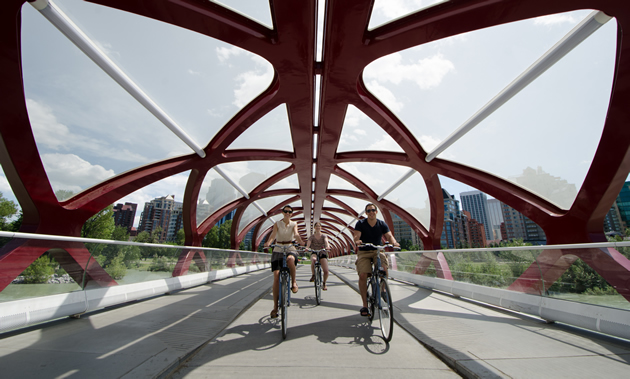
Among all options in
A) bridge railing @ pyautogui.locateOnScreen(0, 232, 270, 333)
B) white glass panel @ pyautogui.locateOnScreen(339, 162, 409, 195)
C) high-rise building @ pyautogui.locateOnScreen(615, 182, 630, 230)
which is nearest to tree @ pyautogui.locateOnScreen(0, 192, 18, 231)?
white glass panel @ pyautogui.locateOnScreen(339, 162, 409, 195)

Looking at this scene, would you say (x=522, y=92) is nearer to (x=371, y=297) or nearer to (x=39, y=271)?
(x=371, y=297)

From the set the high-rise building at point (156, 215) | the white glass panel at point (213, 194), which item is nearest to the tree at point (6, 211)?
the white glass panel at point (213, 194)

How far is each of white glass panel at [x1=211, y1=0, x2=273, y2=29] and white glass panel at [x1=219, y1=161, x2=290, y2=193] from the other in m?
10.0

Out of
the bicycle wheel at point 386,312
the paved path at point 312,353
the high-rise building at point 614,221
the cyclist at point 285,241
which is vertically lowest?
the paved path at point 312,353

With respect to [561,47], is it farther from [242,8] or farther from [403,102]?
[242,8]

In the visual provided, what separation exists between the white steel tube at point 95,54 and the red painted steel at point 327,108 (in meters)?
0.47

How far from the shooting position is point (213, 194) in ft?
60.0

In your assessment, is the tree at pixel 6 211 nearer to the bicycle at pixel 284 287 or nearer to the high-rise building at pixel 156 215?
the bicycle at pixel 284 287

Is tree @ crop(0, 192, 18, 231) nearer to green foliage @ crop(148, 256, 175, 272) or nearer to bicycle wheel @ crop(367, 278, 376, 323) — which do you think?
green foliage @ crop(148, 256, 175, 272)

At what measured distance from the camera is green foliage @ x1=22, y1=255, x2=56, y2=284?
3721 mm

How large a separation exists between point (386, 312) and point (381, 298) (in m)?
0.25

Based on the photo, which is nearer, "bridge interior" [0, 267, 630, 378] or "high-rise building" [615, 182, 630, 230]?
"bridge interior" [0, 267, 630, 378]

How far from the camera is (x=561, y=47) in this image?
643cm

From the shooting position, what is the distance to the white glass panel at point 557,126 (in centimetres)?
677
